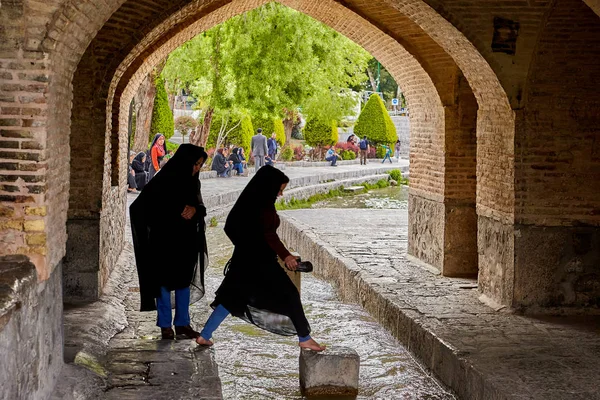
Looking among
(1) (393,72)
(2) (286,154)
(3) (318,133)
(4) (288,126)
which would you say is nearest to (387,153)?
(3) (318,133)

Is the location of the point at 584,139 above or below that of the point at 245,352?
above

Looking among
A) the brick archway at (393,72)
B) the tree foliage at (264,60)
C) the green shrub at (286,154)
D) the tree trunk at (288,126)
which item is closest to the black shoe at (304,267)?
the brick archway at (393,72)

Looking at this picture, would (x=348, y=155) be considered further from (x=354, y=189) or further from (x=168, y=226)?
(x=168, y=226)

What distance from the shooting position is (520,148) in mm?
8633

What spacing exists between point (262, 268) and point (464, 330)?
2023 millimetres

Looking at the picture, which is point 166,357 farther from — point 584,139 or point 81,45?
point 584,139

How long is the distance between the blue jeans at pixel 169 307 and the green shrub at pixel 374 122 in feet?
105

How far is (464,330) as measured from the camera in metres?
7.93

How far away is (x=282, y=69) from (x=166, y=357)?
14838 mm

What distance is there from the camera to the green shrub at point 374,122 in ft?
130

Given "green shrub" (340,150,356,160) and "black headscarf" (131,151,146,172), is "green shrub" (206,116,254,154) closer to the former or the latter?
"green shrub" (340,150,356,160)

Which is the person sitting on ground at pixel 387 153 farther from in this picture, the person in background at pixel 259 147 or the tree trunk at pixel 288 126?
the person in background at pixel 259 147

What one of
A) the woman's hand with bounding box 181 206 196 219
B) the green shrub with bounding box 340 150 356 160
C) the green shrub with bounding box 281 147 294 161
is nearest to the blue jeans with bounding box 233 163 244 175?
the green shrub with bounding box 281 147 294 161

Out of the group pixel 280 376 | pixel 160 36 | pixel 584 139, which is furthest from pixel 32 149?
pixel 160 36
